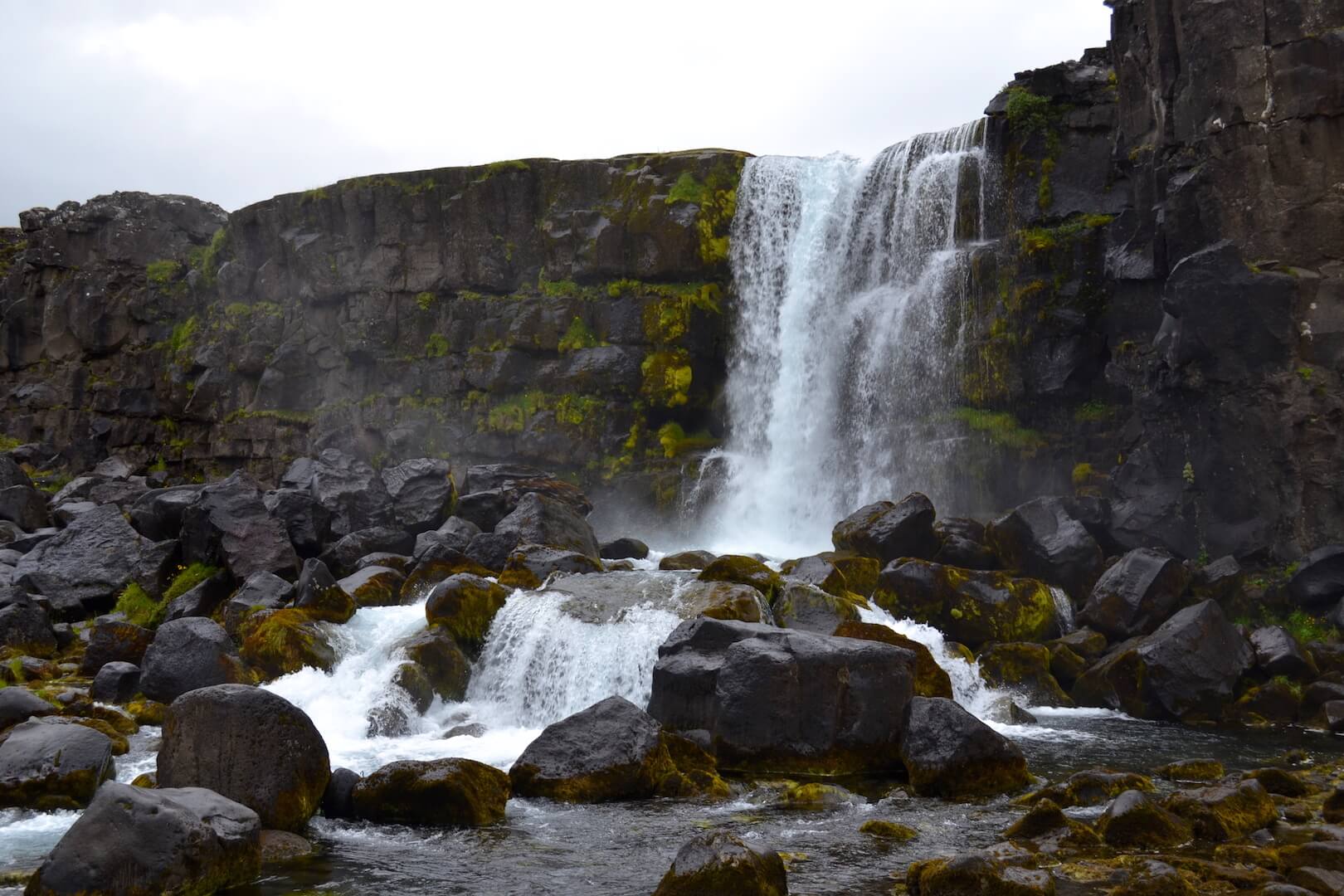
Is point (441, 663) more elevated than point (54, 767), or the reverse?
point (441, 663)

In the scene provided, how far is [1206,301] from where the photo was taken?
64.5 ft

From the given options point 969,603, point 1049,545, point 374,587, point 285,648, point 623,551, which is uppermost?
point 1049,545

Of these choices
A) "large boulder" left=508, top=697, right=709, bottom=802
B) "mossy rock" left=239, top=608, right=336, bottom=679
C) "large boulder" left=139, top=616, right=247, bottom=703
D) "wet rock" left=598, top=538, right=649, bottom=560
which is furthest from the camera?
"wet rock" left=598, top=538, right=649, bottom=560

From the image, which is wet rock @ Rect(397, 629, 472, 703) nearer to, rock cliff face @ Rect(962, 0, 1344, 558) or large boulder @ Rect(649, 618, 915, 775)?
large boulder @ Rect(649, 618, 915, 775)

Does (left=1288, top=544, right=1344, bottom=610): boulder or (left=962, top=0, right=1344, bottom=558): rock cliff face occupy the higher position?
(left=962, top=0, right=1344, bottom=558): rock cliff face

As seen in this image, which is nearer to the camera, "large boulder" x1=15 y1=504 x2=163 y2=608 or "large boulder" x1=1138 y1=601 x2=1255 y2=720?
"large boulder" x1=1138 y1=601 x2=1255 y2=720

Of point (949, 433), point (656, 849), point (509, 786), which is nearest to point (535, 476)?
point (949, 433)

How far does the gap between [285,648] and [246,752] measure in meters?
6.34

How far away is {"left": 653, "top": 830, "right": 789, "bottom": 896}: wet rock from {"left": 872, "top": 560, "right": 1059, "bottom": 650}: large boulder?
10448 mm

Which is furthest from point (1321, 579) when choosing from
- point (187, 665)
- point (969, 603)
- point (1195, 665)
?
Result: point (187, 665)

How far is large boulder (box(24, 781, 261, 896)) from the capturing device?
317 inches

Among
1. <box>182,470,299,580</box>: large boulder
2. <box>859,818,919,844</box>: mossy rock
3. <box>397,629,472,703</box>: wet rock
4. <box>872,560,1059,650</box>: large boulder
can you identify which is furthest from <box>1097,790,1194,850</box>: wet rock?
<box>182,470,299,580</box>: large boulder

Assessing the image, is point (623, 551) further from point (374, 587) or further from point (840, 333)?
point (840, 333)

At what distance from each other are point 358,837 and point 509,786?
69.4 inches
